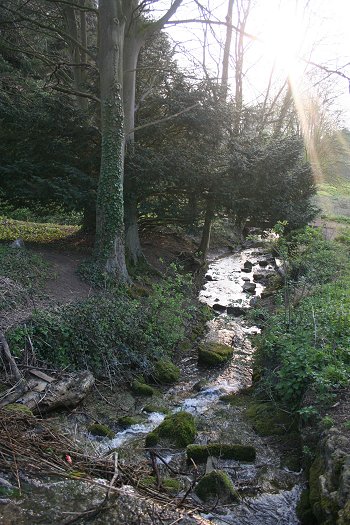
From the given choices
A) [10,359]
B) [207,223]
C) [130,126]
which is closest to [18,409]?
[10,359]

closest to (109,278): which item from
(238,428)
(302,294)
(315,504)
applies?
(302,294)

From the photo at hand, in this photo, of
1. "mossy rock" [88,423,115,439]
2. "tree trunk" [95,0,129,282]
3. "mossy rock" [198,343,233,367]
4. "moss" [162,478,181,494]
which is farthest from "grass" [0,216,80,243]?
"moss" [162,478,181,494]

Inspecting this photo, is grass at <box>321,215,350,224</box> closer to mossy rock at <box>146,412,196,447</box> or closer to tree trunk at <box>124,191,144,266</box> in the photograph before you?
tree trunk at <box>124,191,144,266</box>

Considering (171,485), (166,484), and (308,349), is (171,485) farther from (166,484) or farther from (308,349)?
(308,349)

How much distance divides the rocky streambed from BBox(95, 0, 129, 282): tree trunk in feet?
11.5

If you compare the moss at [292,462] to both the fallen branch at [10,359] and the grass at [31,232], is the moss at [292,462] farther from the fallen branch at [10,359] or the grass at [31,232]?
the grass at [31,232]

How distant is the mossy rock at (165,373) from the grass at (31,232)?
723 centimetres

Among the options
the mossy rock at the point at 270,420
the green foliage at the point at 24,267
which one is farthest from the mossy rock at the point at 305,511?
the green foliage at the point at 24,267

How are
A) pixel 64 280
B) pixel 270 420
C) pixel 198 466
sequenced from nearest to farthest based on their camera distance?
1. pixel 198 466
2. pixel 270 420
3. pixel 64 280

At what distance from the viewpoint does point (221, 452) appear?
6.25 m

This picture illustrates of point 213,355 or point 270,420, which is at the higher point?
point 213,355

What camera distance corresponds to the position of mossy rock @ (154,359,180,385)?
9047 mm

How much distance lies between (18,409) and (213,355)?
501cm

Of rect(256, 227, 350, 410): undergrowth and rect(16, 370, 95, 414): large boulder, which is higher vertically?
rect(256, 227, 350, 410): undergrowth
